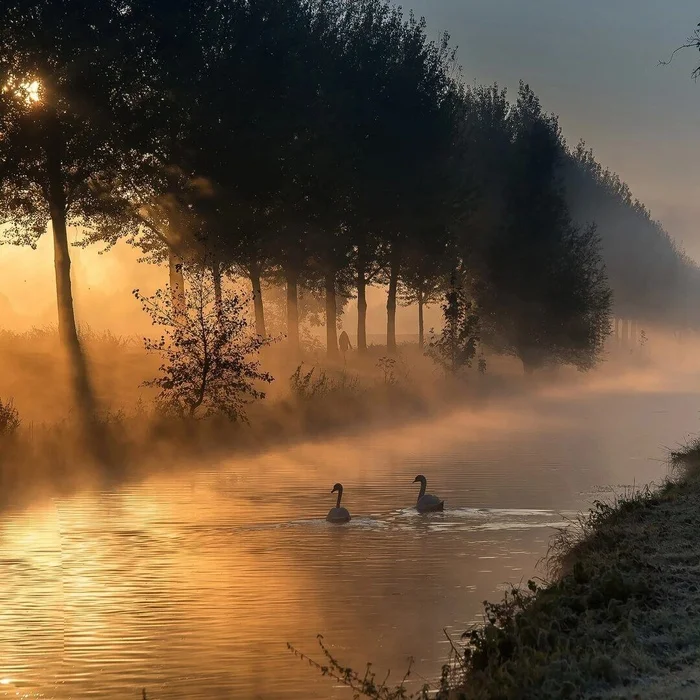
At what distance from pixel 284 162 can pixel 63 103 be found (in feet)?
33.4

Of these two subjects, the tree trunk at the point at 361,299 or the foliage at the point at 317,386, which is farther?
the tree trunk at the point at 361,299

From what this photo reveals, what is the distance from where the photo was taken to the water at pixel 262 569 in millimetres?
9727

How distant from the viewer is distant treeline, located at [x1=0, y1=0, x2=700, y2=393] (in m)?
34.4

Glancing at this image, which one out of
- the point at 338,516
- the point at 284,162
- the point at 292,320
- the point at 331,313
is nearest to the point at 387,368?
the point at 331,313

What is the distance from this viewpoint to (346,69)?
49.5 meters

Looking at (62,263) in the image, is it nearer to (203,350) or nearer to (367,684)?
(203,350)

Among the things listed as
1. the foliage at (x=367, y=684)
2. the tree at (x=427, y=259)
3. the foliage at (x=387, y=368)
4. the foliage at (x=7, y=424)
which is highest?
the tree at (x=427, y=259)

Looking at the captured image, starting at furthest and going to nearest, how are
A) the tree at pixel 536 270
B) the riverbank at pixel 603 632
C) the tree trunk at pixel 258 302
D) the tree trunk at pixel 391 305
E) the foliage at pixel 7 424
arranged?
1. the tree at pixel 536 270
2. the tree trunk at pixel 391 305
3. the tree trunk at pixel 258 302
4. the foliage at pixel 7 424
5. the riverbank at pixel 603 632

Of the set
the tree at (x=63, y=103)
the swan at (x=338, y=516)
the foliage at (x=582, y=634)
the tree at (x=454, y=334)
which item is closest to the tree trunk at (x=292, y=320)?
the tree at (x=454, y=334)

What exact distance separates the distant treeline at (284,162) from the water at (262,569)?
1014 centimetres

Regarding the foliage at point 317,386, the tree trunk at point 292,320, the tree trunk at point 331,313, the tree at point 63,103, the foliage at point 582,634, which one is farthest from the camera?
the tree trunk at point 331,313

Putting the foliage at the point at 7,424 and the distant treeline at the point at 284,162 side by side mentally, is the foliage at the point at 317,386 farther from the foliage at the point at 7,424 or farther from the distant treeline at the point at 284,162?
the foliage at the point at 7,424

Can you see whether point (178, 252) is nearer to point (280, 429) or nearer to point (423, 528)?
point (280, 429)

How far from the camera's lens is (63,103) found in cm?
3406
